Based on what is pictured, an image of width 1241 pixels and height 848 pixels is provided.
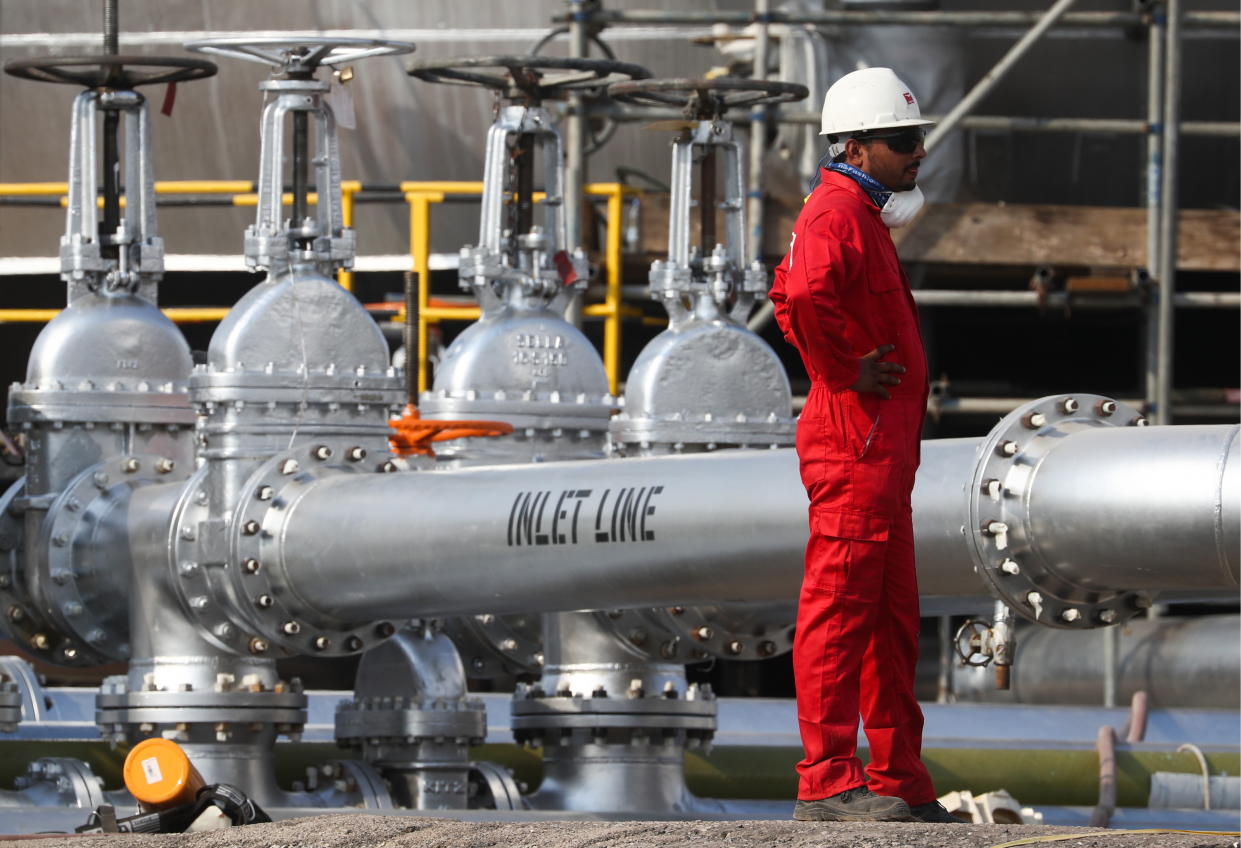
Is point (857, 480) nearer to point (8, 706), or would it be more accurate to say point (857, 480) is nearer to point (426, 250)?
point (8, 706)

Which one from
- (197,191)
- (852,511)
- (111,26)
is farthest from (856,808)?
(197,191)

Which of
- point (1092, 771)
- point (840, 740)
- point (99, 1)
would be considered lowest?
point (1092, 771)

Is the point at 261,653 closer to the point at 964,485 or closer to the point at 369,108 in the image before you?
the point at 964,485

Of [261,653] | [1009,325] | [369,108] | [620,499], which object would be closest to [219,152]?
[369,108]

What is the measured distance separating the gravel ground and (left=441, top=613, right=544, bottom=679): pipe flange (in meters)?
2.47

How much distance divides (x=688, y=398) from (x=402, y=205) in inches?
128

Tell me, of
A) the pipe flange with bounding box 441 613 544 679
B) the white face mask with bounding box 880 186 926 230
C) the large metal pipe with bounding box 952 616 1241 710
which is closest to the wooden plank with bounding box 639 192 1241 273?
the large metal pipe with bounding box 952 616 1241 710

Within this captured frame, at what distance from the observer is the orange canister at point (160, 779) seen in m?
4.64

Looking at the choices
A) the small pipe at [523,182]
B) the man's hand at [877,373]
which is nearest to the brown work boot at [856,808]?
the man's hand at [877,373]

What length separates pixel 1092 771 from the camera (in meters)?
6.68

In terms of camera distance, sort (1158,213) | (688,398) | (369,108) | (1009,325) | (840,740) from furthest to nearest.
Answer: (1009,325) → (369,108) → (1158,213) → (688,398) → (840,740)

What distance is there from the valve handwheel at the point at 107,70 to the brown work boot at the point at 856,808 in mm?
2746

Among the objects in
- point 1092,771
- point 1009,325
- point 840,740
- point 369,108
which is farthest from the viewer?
point 1009,325

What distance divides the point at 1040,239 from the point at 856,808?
16.1 feet
